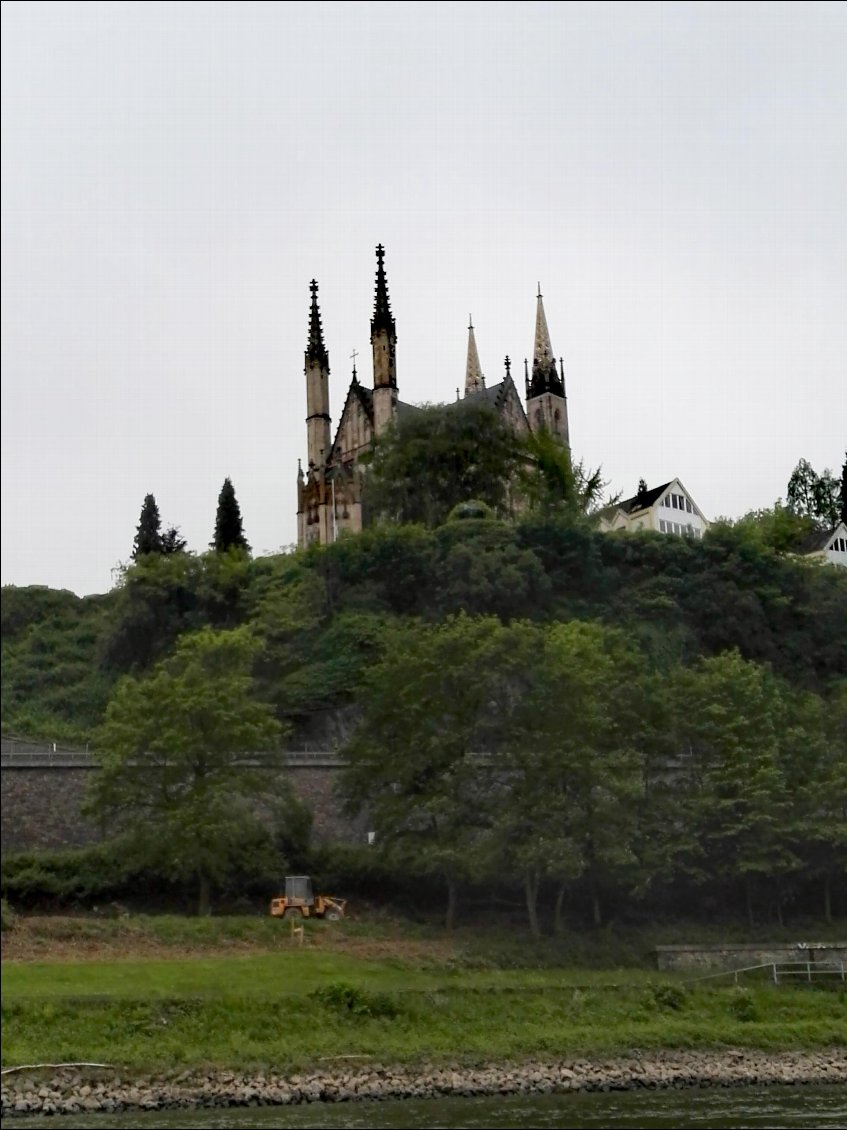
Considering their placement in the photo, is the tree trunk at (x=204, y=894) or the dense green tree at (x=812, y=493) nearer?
the tree trunk at (x=204, y=894)

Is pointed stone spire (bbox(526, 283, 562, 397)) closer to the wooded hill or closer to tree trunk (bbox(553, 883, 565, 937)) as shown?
the wooded hill

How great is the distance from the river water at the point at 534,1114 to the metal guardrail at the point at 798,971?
8.28m

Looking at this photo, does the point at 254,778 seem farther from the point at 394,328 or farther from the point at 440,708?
the point at 394,328

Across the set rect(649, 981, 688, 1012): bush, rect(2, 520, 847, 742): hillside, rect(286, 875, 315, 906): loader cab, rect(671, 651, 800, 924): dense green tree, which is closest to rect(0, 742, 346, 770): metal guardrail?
rect(2, 520, 847, 742): hillside

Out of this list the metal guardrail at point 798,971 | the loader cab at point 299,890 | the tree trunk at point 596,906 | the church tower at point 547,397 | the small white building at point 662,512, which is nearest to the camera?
the metal guardrail at point 798,971

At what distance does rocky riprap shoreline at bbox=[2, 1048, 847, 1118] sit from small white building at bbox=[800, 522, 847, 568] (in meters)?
Answer: 36.9

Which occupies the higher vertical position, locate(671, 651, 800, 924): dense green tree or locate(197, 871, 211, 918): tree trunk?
locate(671, 651, 800, 924): dense green tree

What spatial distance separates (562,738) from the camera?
130 ft

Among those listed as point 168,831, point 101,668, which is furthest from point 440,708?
point 101,668

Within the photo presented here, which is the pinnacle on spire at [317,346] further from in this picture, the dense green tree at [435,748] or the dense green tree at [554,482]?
the dense green tree at [435,748]

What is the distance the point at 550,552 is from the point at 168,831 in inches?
1031

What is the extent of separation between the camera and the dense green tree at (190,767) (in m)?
35.2

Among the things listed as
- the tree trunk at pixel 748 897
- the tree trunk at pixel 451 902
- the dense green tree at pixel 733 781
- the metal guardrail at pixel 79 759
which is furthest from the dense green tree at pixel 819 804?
the metal guardrail at pixel 79 759

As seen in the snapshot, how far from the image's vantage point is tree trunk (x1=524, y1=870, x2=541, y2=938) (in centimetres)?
3803
